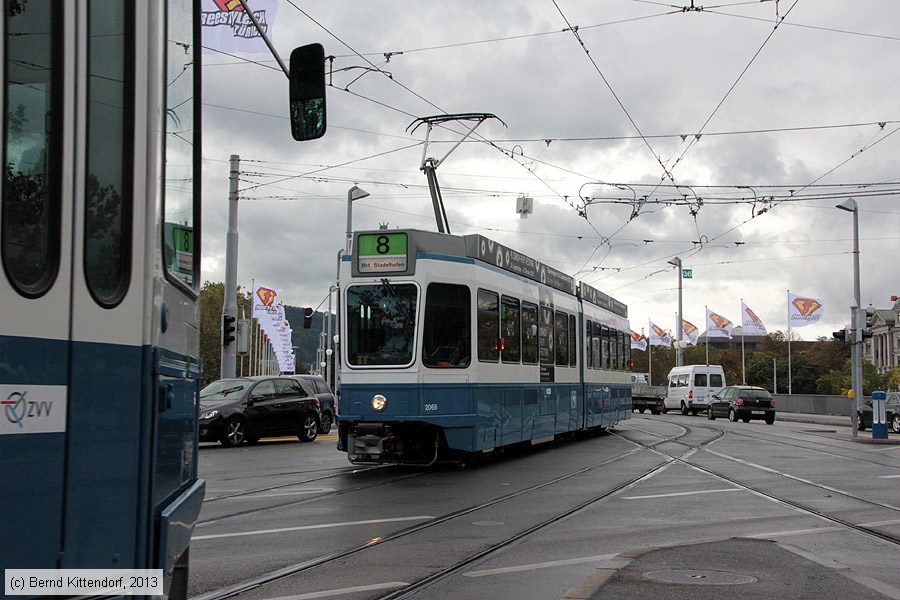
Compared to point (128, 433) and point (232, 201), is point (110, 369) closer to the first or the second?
point (128, 433)

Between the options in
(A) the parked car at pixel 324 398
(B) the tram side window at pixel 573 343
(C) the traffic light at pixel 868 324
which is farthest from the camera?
(C) the traffic light at pixel 868 324

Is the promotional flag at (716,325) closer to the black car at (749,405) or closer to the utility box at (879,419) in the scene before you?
the black car at (749,405)

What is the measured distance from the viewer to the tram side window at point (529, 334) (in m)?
17.7

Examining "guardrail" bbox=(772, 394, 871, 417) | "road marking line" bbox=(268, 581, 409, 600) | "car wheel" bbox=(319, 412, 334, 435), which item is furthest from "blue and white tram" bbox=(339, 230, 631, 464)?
"guardrail" bbox=(772, 394, 871, 417)

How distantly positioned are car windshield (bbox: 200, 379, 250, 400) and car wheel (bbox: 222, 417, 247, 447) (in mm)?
592

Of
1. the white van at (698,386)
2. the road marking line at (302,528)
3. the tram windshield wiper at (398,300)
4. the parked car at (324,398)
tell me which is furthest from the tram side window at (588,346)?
the white van at (698,386)

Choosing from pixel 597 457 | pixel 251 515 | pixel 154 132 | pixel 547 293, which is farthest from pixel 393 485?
pixel 154 132

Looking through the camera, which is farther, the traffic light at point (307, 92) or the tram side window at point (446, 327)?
the tram side window at point (446, 327)

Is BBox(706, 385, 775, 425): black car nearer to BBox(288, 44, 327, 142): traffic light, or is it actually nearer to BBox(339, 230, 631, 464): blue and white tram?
BBox(339, 230, 631, 464): blue and white tram

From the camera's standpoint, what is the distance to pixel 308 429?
23.6m

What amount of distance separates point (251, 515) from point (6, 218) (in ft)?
25.2

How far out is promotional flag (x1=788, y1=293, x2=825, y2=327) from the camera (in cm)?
4241

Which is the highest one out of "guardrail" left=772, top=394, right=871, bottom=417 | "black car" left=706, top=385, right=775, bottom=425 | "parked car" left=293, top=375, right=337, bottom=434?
"parked car" left=293, top=375, right=337, bottom=434

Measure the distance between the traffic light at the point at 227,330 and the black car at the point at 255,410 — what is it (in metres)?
3.39
